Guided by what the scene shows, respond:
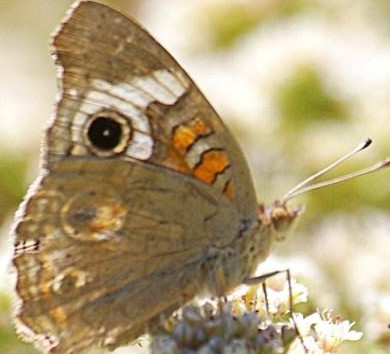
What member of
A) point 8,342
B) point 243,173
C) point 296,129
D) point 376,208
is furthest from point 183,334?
point 296,129

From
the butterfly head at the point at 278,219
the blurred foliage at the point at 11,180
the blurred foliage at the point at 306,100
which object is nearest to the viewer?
the butterfly head at the point at 278,219

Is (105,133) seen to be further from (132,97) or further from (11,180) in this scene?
(11,180)

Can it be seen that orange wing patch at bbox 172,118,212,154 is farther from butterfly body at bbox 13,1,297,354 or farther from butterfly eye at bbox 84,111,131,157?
butterfly eye at bbox 84,111,131,157

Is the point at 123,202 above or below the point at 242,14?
below

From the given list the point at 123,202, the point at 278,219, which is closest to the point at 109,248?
the point at 123,202

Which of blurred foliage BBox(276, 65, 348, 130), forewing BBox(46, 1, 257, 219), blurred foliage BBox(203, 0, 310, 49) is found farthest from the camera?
blurred foliage BBox(203, 0, 310, 49)

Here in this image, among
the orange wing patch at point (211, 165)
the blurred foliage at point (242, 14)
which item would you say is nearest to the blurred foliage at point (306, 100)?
the blurred foliage at point (242, 14)

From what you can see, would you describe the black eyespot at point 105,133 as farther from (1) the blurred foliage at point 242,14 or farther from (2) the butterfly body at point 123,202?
(1) the blurred foliage at point 242,14

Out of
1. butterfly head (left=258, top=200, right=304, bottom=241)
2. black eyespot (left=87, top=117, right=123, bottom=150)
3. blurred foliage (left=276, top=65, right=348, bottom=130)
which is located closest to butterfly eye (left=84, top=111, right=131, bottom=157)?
black eyespot (left=87, top=117, right=123, bottom=150)
